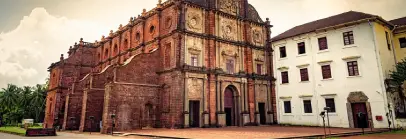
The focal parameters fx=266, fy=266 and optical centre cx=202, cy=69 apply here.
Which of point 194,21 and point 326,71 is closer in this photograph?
point 326,71

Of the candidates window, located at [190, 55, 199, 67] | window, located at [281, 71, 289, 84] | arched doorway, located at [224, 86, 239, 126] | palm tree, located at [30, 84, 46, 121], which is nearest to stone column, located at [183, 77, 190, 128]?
window, located at [190, 55, 199, 67]

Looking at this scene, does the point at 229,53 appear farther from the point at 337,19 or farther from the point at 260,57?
the point at 337,19

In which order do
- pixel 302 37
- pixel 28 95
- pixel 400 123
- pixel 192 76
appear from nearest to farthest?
1. pixel 400 123
2. pixel 192 76
3. pixel 302 37
4. pixel 28 95

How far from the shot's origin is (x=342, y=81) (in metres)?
22.0

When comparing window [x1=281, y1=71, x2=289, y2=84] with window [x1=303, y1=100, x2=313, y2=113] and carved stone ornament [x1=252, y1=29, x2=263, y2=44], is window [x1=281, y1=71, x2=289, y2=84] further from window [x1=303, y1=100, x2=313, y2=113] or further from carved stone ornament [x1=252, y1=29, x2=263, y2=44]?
carved stone ornament [x1=252, y1=29, x2=263, y2=44]

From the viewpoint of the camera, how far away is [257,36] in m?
29.4

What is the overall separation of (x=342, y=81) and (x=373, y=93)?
242cm

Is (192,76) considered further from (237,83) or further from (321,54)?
(321,54)

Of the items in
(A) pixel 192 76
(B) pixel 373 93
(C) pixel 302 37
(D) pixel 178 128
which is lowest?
(D) pixel 178 128

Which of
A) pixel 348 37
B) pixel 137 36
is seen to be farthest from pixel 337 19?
pixel 137 36

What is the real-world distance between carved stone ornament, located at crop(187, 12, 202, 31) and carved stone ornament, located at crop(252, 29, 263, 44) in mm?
7179

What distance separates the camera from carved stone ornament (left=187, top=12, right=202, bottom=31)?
79.1ft

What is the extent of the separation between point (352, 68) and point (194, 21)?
45.8 feet

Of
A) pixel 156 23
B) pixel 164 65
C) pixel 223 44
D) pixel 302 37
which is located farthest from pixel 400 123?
pixel 156 23
